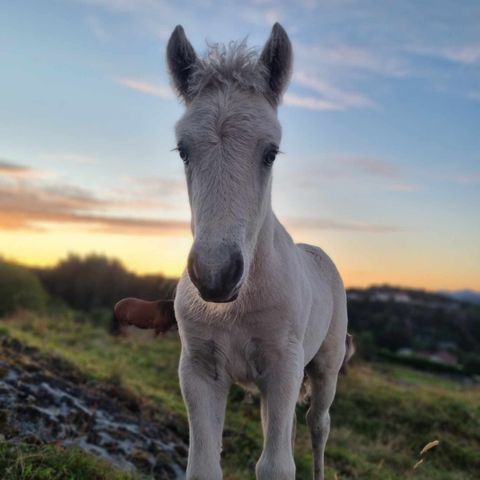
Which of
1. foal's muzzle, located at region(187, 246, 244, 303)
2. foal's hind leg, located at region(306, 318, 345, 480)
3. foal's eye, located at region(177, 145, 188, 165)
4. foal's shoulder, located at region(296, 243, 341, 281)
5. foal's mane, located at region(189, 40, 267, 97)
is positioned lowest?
foal's hind leg, located at region(306, 318, 345, 480)

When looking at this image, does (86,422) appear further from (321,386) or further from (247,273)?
(247,273)

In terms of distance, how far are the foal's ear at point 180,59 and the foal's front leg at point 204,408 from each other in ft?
5.70

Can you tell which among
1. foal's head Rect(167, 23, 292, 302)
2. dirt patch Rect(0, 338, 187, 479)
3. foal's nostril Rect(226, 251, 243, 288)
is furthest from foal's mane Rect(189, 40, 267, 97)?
dirt patch Rect(0, 338, 187, 479)

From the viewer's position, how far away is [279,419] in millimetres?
3436

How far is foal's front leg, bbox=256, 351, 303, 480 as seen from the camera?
3410 mm

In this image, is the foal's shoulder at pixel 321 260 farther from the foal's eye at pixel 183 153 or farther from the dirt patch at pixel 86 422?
the dirt patch at pixel 86 422

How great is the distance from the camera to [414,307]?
3344 centimetres

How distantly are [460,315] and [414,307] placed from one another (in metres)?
3.70

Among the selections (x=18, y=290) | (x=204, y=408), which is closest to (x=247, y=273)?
(x=204, y=408)

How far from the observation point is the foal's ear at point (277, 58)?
137 inches

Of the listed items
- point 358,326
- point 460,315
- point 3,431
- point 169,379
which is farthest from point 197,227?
point 460,315

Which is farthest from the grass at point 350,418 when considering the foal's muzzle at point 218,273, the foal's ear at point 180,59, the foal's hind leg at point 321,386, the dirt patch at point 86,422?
the foal's ear at point 180,59

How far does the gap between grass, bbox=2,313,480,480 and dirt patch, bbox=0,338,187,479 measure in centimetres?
69

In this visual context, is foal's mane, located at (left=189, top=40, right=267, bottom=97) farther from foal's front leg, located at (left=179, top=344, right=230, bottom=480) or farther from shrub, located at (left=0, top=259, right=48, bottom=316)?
shrub, located at (left=0, top=259, right=48, bottom=316)
